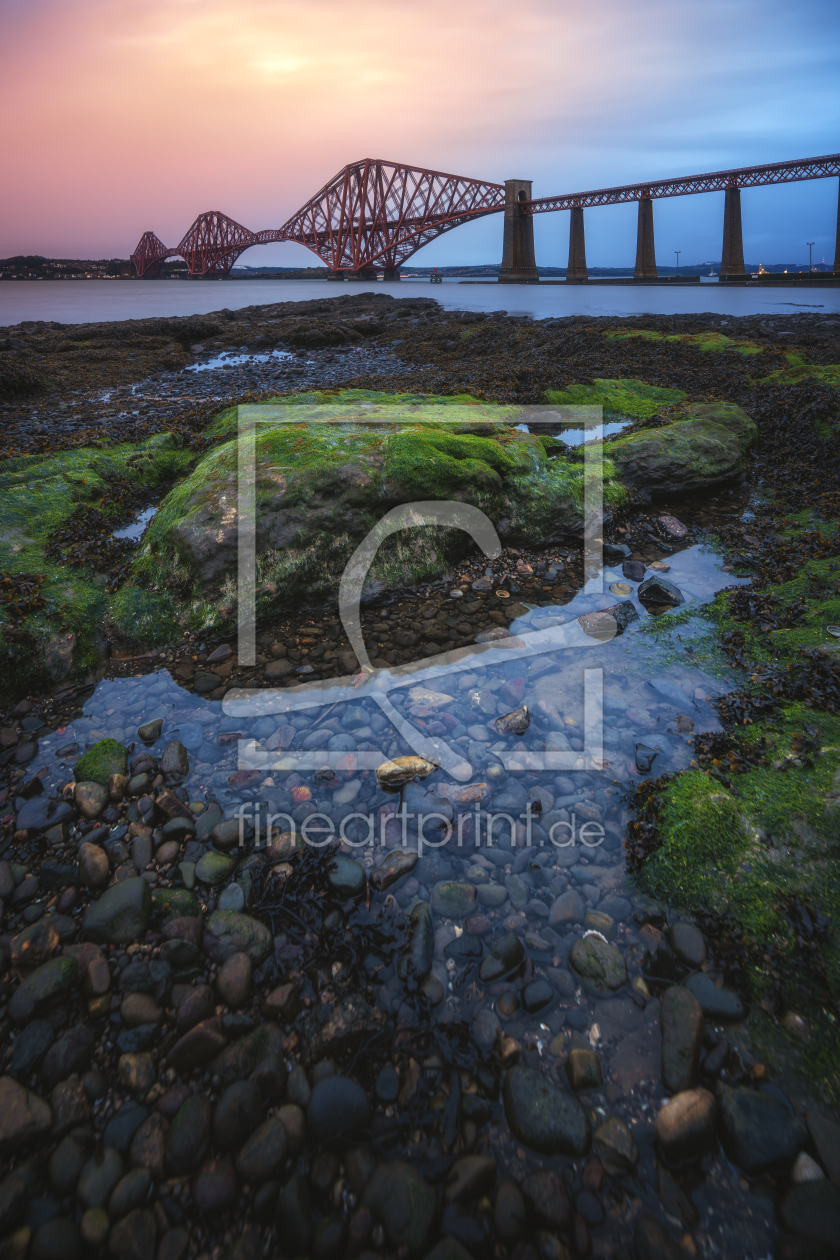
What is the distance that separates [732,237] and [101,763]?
80.7 m

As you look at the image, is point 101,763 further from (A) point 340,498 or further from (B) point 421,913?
A: (A) point 340,498

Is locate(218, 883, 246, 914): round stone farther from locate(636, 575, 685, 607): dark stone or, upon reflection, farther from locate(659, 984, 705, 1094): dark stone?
locate(636, 575, 685, 607): dark stone

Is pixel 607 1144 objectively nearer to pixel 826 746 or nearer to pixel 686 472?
pixel 826 746

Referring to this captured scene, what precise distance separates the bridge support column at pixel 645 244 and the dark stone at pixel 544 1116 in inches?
3432

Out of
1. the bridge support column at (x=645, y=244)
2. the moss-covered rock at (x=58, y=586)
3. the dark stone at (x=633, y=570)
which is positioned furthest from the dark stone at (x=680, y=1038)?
the bridge support column at (x=645, y=244)

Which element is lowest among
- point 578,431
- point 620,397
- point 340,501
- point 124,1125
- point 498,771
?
point 124,1125

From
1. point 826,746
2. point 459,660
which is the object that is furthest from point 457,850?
point 826,746

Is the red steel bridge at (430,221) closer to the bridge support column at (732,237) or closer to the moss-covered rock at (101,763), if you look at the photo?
the bridge support column at (732,237)

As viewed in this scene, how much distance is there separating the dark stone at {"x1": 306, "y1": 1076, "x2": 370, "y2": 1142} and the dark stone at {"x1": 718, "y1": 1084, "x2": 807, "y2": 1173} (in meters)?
1.19

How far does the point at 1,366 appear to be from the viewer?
1382 centimetres

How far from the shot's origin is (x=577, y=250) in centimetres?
7856

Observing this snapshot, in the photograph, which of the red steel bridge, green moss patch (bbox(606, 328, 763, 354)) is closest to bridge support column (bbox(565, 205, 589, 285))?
the red steel bridge

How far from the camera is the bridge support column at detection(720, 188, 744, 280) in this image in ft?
189

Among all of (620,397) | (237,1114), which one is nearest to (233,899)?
(237,1114)
